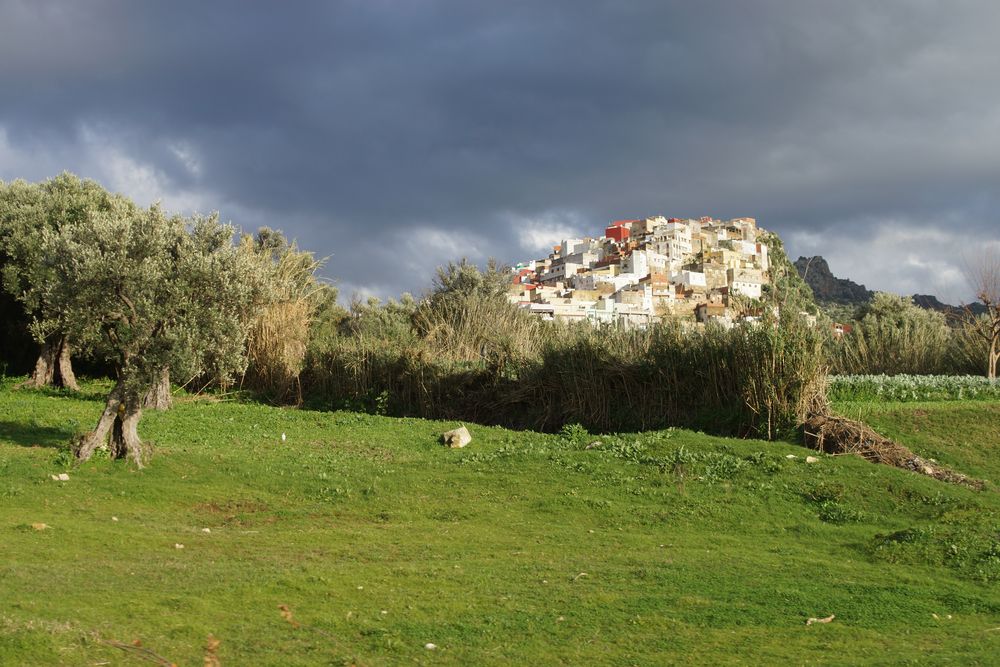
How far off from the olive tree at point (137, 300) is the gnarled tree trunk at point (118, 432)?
0.02 meters

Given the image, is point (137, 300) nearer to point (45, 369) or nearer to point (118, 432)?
point (118, 432)

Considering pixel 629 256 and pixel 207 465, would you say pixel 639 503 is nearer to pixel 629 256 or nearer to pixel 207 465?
pixel 207 465

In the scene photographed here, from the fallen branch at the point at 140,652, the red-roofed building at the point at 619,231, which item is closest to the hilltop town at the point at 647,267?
the red-roofed building at the point at 619,231

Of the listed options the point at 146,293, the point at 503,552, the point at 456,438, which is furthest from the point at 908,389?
the point at 146,293

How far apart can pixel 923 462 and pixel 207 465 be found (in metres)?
12.5

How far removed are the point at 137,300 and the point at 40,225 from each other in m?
13.6

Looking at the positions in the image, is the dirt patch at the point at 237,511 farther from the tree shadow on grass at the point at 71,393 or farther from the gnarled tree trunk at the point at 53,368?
the gnarled tree trunk at the point at 53,368

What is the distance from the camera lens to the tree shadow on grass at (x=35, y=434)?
1444cm

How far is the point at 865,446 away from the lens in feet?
46.9

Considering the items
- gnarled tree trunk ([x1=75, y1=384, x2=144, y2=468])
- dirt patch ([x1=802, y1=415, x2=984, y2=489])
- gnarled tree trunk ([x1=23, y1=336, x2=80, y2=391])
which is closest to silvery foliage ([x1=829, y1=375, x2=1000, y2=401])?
dirt patch ([x1=802, y1=415, x2=984, y2=489])

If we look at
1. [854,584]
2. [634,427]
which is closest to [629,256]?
[634,427]

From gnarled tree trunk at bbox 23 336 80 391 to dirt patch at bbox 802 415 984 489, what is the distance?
A: 21.6 meters

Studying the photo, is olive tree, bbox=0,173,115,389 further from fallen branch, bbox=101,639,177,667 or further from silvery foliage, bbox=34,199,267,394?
fallen branch, bbox=101,639,177,667

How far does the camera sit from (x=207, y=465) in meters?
13.2
